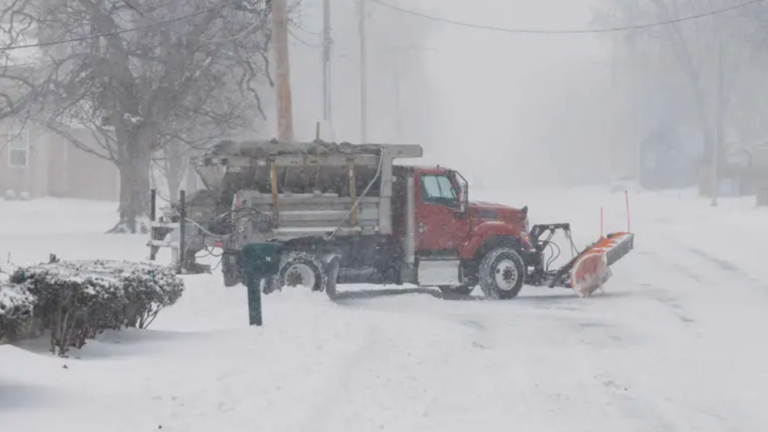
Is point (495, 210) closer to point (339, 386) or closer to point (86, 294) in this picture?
point (339, 386)

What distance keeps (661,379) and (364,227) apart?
8.02m

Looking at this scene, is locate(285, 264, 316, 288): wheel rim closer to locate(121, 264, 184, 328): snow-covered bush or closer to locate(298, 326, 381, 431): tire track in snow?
locate(298, 326, 381, 431): tire track in snow

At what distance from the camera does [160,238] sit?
60.8 ft

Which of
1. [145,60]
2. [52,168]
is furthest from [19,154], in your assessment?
[145,60]

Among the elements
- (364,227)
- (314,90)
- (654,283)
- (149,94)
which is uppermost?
(314,90)

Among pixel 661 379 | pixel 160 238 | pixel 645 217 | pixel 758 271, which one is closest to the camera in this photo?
pixel 661 379

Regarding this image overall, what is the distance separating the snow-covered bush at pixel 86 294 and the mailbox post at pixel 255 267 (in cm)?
134

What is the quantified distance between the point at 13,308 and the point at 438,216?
37.3 ft

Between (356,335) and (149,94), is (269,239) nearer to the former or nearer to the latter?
(356,335)

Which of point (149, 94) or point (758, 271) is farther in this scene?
point (149, 94)

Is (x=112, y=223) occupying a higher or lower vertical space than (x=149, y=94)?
lower

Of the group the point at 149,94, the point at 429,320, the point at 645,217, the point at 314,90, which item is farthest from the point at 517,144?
the point at 429,320

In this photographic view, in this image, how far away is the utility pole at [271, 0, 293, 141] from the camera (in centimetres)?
2439

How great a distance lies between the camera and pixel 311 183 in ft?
59.0
